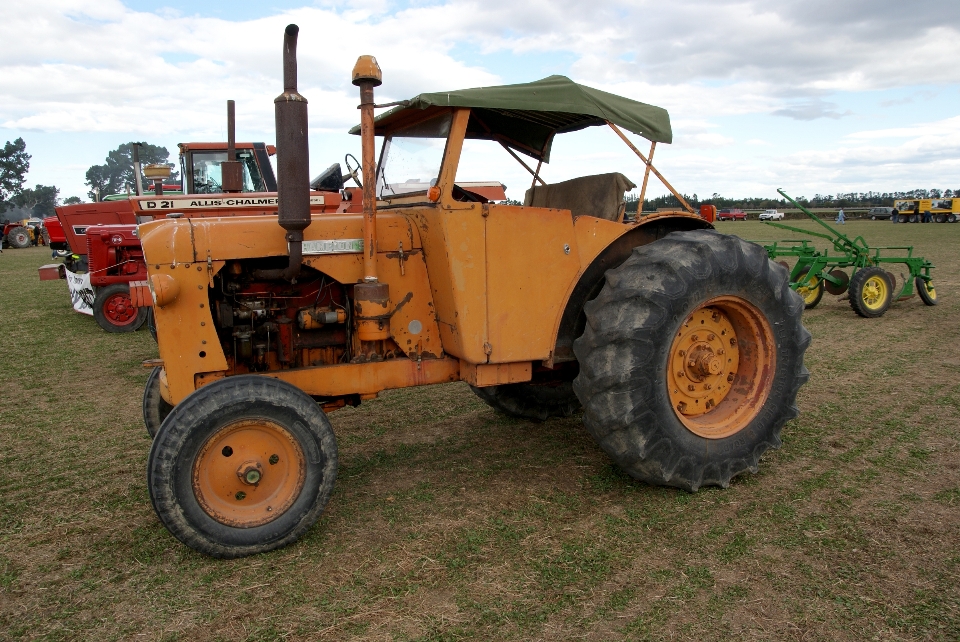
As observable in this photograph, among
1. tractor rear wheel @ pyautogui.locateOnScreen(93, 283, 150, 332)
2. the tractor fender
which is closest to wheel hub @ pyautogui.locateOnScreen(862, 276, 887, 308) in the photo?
the tractor fender

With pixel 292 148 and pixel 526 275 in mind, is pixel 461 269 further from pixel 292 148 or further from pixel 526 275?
pixel 292 148

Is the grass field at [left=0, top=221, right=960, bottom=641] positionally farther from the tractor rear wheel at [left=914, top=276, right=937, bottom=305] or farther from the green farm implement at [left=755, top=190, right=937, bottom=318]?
the tractor rear wheel at [left=914, top=276, right=937, bottom=305]

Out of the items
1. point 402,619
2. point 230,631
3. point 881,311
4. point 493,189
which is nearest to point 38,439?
point 230,631

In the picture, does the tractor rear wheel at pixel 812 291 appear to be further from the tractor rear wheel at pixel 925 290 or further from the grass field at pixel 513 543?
the grass field at pixel 513 543

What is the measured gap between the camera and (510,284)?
12.5 ft

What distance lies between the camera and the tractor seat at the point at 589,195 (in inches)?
171

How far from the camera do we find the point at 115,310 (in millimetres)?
10508

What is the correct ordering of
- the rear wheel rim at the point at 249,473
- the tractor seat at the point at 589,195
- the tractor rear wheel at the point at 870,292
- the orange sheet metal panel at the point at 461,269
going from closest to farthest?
the rear wheel rim at the point at 249,473
the orange sheet metal panel at the point at 461,269
the tractor seat at the point at 589,195
the tractor rear wheel at the point at 870,292

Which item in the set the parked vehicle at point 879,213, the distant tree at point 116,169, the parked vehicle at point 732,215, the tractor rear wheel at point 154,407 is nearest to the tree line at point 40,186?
the distant tree at point 116,169

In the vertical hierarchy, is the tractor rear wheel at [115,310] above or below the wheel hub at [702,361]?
below

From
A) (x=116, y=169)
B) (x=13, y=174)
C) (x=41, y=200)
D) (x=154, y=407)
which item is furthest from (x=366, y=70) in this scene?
(x=116, y=169)

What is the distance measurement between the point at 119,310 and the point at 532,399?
26.2 ft

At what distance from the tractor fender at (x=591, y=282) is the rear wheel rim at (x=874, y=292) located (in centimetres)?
687

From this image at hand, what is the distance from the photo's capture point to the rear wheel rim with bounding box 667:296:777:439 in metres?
4.23
